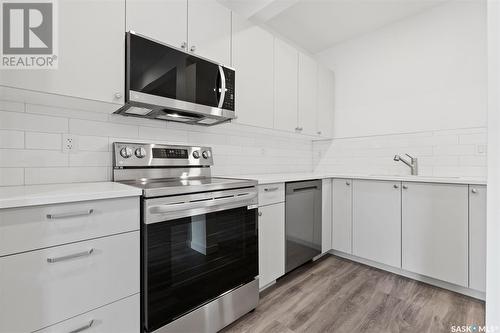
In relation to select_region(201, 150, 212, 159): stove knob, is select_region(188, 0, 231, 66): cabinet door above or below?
above

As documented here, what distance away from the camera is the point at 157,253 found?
115 centimetres

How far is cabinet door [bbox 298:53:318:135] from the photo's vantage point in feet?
8.46

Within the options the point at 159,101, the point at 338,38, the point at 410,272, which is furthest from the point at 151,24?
the point at 410,272

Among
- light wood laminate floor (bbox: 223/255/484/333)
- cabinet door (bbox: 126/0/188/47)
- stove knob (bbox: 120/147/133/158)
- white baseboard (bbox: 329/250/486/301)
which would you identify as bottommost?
light wood laminate floor (bbox: 223/255/484/333)

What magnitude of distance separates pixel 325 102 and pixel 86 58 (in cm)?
253

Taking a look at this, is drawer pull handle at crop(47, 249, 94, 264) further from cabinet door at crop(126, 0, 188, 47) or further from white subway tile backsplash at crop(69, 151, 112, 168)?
cabinet door at crop(126, 0, 188, 47)

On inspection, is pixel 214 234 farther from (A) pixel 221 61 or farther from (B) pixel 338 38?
(B) pixel 338 38

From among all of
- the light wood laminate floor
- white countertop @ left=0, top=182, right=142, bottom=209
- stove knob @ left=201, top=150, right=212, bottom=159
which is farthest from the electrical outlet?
the light wood laminate floor

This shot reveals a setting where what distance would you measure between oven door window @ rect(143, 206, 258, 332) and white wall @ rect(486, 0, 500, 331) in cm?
115

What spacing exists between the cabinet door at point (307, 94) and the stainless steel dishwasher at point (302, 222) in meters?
0.70

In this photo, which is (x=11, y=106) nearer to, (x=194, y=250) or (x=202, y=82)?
(x=202, y=82)

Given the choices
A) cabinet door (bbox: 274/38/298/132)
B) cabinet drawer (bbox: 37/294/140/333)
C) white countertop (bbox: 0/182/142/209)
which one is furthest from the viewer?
cabinet door (bbox: 274/38/298/132)

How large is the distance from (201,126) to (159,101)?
2.15 ft

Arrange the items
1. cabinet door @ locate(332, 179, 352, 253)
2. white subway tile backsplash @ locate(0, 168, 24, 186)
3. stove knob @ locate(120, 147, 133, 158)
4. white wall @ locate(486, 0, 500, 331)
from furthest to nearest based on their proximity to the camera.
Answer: cabinet door @ locate(332, 179, 352, 253), stove knob @ locate(120, 147, 133, 158), white subway tile backsplash @ locate(0, 168, 24, 186), white wall @ locate(486, 0, 500, 331)
